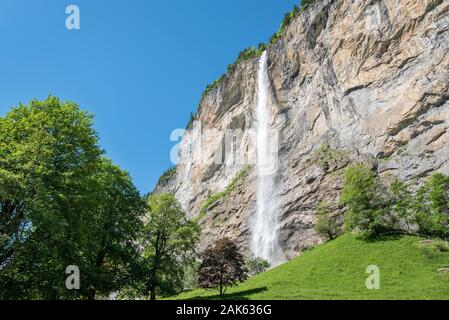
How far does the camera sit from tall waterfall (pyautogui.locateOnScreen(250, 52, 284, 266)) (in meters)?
62.3

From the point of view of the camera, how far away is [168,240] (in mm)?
34562

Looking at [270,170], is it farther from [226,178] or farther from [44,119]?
[44,119]

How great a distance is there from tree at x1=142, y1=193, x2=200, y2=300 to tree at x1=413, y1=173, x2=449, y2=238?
2567cm

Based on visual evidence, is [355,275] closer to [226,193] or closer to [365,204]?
[365,204]

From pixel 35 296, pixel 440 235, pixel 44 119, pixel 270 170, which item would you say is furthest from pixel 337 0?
pixel 35 296

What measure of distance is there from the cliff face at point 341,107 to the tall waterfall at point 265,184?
5.34 feet

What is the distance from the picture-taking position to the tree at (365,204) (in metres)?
45.4

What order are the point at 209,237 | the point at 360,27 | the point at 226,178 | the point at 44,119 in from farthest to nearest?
the point at 226,178, the point at 209,237, the point at 360,27, the point at 44,119

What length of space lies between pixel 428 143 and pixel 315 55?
103 ft

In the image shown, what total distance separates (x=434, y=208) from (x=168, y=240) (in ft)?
94.8

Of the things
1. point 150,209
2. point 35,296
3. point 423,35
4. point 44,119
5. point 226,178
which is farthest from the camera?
point 226,178

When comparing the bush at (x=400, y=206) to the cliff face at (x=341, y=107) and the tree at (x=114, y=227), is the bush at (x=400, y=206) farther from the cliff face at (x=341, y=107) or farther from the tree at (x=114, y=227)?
the tree at (x=114, y=227)

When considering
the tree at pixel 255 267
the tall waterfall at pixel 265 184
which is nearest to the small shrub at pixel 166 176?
the tall waterfall at pixel 265 184

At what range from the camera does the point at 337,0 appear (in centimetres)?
7438
